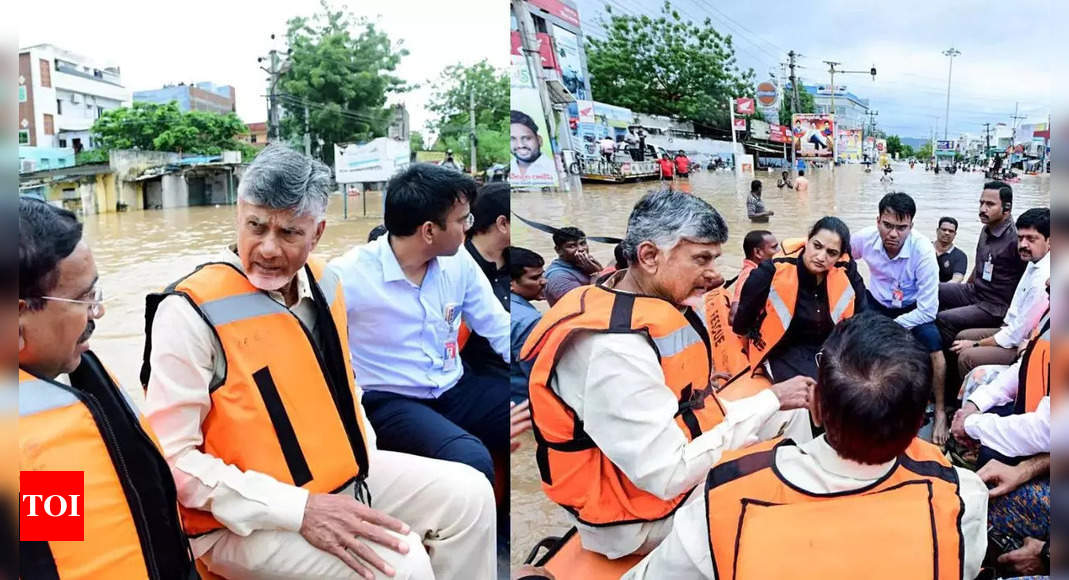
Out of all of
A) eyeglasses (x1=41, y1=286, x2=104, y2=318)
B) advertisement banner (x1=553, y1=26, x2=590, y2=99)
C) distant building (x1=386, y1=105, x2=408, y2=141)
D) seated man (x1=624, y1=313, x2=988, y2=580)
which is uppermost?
advertisement banner (x1=553, y1=26, x2=590, y2=99)

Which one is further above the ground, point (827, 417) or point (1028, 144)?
point (1028, 144)

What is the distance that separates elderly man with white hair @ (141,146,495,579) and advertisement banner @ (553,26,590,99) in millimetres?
1173

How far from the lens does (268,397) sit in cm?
135

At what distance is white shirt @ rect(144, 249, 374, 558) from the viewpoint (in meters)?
1.27

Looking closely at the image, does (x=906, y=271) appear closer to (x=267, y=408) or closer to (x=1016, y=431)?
(x=1016, y=431)

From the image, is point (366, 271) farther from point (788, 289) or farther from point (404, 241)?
point (788, 289)

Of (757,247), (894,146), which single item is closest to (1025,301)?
(894,146)

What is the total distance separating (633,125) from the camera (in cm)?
277

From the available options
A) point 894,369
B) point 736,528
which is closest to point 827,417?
point 894,369

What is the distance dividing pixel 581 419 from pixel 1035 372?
112cm

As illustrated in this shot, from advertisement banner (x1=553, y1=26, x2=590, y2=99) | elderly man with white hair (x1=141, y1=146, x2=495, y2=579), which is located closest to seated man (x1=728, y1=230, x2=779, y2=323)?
advertisement banner (x1=553, y1=26, x2=590, y2=99)

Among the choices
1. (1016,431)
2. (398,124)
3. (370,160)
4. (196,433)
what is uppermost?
(398,124)

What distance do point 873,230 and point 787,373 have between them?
83cm

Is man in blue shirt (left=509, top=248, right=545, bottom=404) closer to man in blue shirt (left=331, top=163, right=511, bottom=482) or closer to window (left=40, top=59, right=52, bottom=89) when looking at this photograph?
man in blue shirt (left=331, top=163, right=511, bottom=482)
